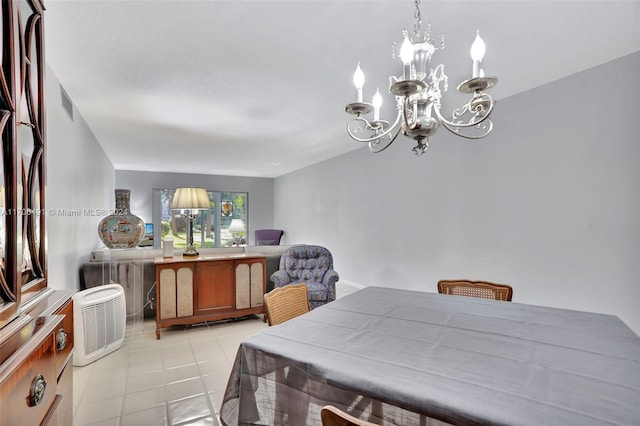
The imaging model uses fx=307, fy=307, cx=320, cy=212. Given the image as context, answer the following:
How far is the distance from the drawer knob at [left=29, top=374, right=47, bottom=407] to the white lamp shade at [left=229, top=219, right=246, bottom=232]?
27.8 ft

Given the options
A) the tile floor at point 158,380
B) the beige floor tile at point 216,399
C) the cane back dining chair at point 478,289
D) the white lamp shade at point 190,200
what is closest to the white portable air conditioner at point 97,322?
the tile floor at point 158,380

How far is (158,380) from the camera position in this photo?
90.9 inches

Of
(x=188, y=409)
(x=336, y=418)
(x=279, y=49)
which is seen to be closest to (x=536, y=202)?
(x=279, y=49)

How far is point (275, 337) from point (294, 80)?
7.09ft

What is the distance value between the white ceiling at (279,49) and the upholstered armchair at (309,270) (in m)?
1.70

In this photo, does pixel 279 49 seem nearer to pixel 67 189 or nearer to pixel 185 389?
pixel 67 189

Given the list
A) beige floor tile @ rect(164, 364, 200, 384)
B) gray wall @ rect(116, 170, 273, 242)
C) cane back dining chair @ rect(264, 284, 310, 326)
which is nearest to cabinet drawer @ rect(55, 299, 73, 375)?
cane back dining chair @ rect(264, 284, 310, 326)

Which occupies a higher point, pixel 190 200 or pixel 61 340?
pixel 190 200

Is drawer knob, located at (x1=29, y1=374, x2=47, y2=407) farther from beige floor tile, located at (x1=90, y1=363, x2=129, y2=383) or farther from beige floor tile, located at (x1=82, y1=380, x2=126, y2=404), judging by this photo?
beige floor tile, located at (x1=90, y1=363, x2=129, y2=383)

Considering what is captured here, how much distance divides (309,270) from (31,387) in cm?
322

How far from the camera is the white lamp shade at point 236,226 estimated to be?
360 inches

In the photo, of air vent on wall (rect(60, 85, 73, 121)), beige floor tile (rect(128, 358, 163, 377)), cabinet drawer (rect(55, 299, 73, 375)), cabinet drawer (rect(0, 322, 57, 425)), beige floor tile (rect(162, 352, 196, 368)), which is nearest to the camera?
cabinet drawer (rect(0, 322, 57, 425))

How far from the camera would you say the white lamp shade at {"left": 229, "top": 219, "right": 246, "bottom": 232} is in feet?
30.0

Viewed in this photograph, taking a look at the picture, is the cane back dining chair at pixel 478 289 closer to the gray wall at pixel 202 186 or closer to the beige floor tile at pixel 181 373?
the beige floor tile at pixel 181 373
